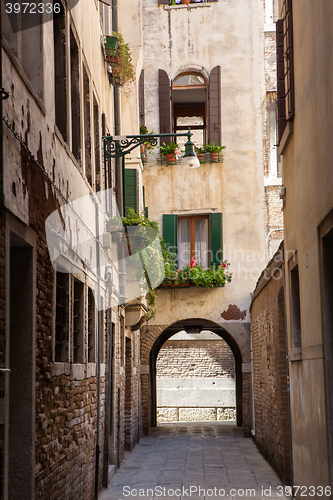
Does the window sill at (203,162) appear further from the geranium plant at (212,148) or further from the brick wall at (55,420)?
the brick wall at (55,420)

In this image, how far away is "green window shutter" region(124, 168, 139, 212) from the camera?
1330cm

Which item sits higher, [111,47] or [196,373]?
[111,47]

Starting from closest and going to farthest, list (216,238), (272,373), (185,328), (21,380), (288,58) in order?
(21,380), (288,58), (272,373), (216,238), (185,328)

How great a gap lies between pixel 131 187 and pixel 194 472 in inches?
235

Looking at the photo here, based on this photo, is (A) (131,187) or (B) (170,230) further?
(B) (170,230)

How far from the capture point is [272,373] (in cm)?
1066

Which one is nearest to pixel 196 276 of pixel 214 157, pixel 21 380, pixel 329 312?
pixel 214 157

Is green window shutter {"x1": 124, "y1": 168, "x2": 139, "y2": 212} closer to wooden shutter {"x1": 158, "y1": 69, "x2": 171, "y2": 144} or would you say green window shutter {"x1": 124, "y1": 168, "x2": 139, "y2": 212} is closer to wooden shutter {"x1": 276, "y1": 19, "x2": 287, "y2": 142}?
wooden shutter {"x1": 158, "y1": 69, "x2": 171, "y2": 144}

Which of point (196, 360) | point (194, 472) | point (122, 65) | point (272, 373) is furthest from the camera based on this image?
point (196, 360)

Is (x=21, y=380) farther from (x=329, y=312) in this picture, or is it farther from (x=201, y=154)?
(x=201, y=154)

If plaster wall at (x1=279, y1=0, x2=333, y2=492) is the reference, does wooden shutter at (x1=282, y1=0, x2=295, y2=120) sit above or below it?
above

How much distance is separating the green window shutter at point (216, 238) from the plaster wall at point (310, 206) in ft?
28.4

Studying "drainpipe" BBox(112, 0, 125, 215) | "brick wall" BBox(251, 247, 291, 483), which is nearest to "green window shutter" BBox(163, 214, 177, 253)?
"brick wall" BBox(251, 247, 291, 483)

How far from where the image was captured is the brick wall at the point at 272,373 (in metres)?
9.09
